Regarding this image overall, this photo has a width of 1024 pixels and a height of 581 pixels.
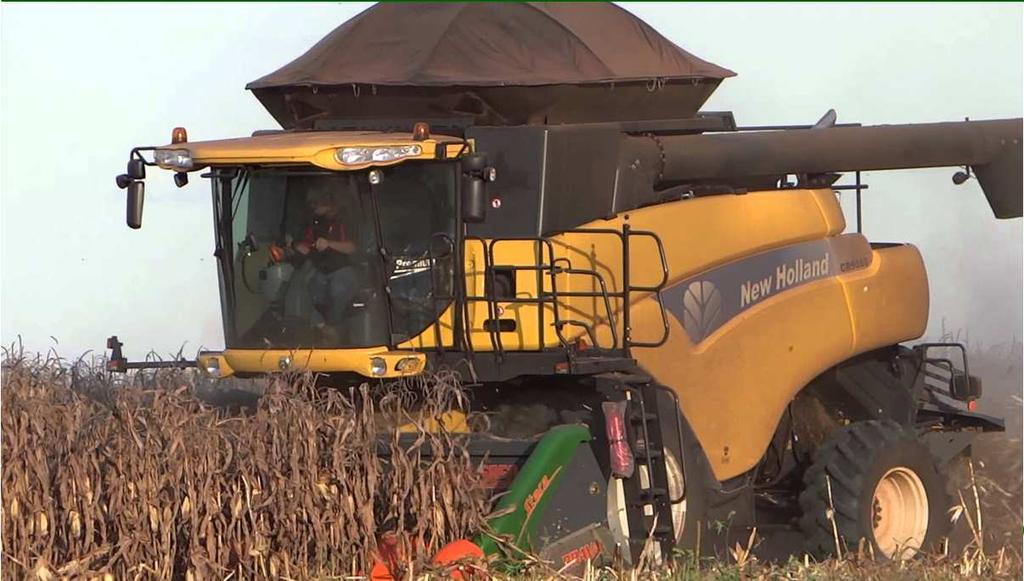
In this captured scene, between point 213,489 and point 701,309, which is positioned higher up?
point 701,309

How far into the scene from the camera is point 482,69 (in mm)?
9766

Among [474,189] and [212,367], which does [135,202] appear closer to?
[212,367]

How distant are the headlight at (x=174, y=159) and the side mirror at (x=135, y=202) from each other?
169 mm

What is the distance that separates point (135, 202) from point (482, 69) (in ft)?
6.39

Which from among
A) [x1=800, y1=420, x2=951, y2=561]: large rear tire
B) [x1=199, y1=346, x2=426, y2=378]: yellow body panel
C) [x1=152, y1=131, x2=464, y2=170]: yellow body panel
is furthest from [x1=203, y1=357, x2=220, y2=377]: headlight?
[x1=800, y1=420, x2=951, y2=561]: large rear tire

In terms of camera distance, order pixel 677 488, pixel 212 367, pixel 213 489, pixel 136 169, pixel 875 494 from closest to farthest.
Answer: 1. pixel 213 489
2. pixel 136 169
3. pixel 677 488
4. pixel 212 367
5. pixel 875 494

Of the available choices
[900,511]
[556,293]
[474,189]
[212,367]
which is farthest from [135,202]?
[900,511]

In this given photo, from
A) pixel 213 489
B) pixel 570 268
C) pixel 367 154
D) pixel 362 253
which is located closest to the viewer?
pixel 213 489

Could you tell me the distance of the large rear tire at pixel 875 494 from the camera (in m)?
9.98

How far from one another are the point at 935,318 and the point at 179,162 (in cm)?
1030

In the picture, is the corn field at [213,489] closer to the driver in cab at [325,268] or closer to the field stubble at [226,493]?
the field stubble at [226,493]

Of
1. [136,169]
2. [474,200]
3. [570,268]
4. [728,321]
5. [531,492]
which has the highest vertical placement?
[136,169]

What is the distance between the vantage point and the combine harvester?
9.12 m

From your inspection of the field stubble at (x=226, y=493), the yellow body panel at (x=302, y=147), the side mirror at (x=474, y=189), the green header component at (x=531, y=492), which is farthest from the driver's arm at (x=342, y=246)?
the green header component at (x=531, y=492)
